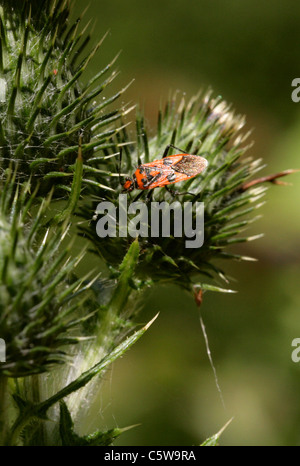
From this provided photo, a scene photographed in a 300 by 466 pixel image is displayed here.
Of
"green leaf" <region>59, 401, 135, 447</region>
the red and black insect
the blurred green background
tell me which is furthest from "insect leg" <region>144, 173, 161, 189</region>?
the blurred green background

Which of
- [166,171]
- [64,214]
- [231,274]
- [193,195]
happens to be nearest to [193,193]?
[193,195]

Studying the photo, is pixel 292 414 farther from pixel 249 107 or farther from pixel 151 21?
pixel 151 21

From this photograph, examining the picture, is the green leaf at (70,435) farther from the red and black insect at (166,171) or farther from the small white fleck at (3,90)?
the small white fleck at (3,90)

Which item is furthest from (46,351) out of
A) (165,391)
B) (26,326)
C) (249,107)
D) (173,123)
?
(249,107)

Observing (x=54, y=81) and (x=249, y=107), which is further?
(x=249, y=107)

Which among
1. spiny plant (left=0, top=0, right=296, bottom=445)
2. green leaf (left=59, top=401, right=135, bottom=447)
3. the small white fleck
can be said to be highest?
the small white fleck

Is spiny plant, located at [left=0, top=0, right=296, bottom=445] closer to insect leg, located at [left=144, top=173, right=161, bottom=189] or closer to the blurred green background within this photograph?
insect leg, located at [left=144, top=173, right=161, bottom=189]

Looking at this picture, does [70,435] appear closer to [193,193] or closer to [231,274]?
[193,193]
